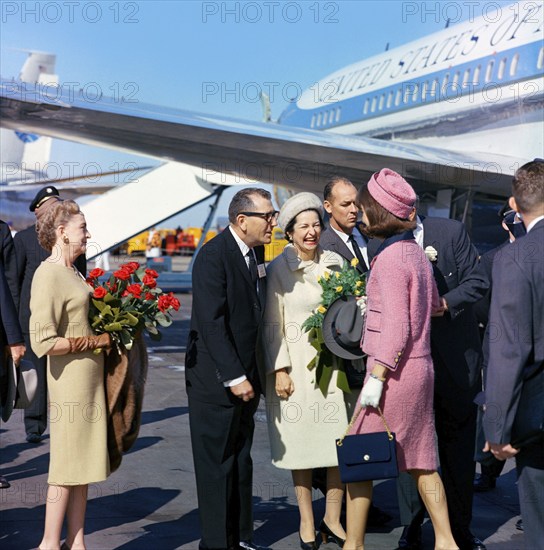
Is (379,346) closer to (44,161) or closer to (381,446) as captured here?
(381,446)

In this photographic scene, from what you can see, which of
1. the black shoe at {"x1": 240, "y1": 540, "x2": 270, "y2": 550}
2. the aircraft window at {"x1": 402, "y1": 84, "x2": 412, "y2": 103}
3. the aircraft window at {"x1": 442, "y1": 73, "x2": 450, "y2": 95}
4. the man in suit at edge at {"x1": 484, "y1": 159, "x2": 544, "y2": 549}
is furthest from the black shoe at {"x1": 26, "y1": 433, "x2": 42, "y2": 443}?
the aircraft window at {"x1": 402, "y1": 84, "x2": 412, "y2": 103}

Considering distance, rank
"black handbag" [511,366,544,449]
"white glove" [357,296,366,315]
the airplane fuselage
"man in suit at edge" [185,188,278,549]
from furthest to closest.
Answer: the airplane fuselage
"man in suit at edge" [185,188,278,549]
"white glove" [357,296,366,315]
"black handbag" [511,366,544,449]

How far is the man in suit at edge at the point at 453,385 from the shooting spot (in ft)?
16.5

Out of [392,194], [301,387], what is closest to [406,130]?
[301,387]

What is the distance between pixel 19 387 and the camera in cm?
525

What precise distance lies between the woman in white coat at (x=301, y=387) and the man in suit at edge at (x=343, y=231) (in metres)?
0.39

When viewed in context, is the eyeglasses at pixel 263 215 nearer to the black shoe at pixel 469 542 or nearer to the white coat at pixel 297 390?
the white coat at pixel 297 390

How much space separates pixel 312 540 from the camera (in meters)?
4.95

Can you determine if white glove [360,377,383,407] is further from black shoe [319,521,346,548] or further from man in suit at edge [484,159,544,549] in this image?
black shoe [319,521,346,548]

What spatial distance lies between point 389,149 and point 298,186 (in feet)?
15.4

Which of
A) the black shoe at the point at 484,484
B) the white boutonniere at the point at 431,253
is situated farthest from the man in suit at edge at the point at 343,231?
the black shoe at the point at 484,484

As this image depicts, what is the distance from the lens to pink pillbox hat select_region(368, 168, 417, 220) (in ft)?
14.0

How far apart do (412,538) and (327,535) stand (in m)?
0.47

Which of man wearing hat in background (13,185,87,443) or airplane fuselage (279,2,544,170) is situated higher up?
airplane fuselage (279,2,544,170)
